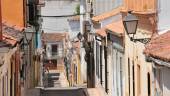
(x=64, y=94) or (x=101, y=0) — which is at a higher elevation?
(x=101, y=0)

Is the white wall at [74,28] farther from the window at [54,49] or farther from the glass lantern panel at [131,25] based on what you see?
the glass lantern panel at [131,25]

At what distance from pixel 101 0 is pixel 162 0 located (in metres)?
19.0

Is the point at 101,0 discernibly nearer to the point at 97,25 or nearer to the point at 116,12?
the point at 97,25

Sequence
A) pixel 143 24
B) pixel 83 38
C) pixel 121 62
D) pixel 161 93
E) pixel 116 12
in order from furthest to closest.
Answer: pixel 83 38 → pixel 116 12 → pixel 121 62 → pixel 143 24 → pixel 161 93

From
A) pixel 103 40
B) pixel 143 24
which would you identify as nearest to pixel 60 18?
pixel 103 40

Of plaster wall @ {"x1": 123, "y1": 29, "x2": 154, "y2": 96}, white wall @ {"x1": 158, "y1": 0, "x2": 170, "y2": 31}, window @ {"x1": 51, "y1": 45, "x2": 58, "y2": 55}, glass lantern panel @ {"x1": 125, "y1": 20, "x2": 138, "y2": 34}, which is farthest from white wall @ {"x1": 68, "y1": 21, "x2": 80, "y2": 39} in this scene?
white wall @ {"x1": 158, "y1": 0, "x2": 170, "y2": 31}

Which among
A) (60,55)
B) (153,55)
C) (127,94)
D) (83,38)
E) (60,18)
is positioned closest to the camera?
(153,55)

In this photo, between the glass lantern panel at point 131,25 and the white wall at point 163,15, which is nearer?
the white wall at point 163,15

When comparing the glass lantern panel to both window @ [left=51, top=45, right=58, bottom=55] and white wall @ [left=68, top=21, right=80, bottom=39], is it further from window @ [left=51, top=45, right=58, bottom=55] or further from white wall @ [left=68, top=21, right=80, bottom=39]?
window @ [left=51, top=45, right=58, bottom=55]

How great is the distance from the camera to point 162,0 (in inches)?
511

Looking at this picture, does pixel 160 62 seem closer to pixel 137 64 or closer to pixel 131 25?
pixel 131 25

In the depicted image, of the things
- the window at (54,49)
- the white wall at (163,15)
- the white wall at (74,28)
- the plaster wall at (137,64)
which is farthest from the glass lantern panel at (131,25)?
the window at (54,49)

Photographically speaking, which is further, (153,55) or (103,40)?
(103,40)

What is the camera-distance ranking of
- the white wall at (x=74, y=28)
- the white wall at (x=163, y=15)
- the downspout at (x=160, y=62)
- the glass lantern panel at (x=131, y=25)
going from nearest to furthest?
the downspout at (x=160, y=62)
the white wall at (x=163, y=15)
the glass lantern panel at (x=131, y=25)
the white wall at (x=74, y=28)
